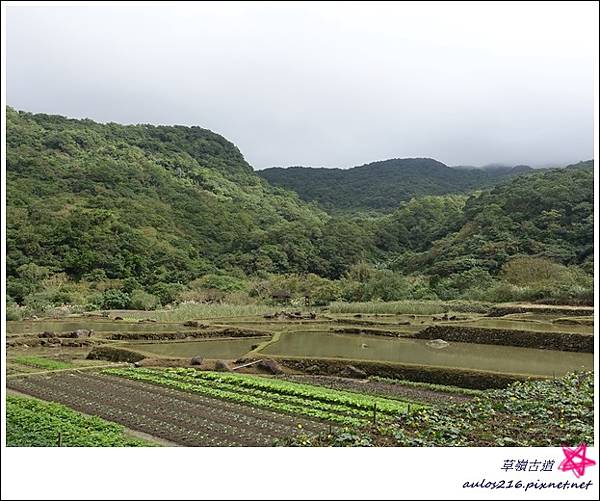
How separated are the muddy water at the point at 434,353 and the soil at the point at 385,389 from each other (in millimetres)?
2169

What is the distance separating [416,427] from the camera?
7.44 metres

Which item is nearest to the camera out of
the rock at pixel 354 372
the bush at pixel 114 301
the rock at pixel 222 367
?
the rock at pixel 354 372

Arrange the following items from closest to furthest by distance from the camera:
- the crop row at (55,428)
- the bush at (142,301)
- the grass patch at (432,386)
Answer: the crop row at (55,428) → the grass patch at (432,386) → the bush at (142,301)

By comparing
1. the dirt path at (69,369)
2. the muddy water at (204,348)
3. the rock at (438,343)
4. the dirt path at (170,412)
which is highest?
the dirt path at (170,412)

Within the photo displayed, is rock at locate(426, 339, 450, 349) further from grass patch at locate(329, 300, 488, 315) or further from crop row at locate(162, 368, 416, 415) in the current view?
grass patch at locate(329, 300, 488, 315)

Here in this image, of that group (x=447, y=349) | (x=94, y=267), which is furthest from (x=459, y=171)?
(x=447, y=349)

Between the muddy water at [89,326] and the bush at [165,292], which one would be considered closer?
the muddy water at [89,326]

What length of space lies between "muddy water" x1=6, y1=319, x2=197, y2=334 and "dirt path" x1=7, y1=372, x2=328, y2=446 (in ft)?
36.0

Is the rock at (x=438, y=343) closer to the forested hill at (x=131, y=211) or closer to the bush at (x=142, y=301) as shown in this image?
the bush at (x=142, y=301)

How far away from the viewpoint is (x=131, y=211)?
2175 inches

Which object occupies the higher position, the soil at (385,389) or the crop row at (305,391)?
the crop row at (305,391)

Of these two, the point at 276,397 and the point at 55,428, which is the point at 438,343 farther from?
the point at 55,428

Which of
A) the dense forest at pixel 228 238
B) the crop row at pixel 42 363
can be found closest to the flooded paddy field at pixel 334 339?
the crop row at pixel 42 363

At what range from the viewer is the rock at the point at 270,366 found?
1425 cm
